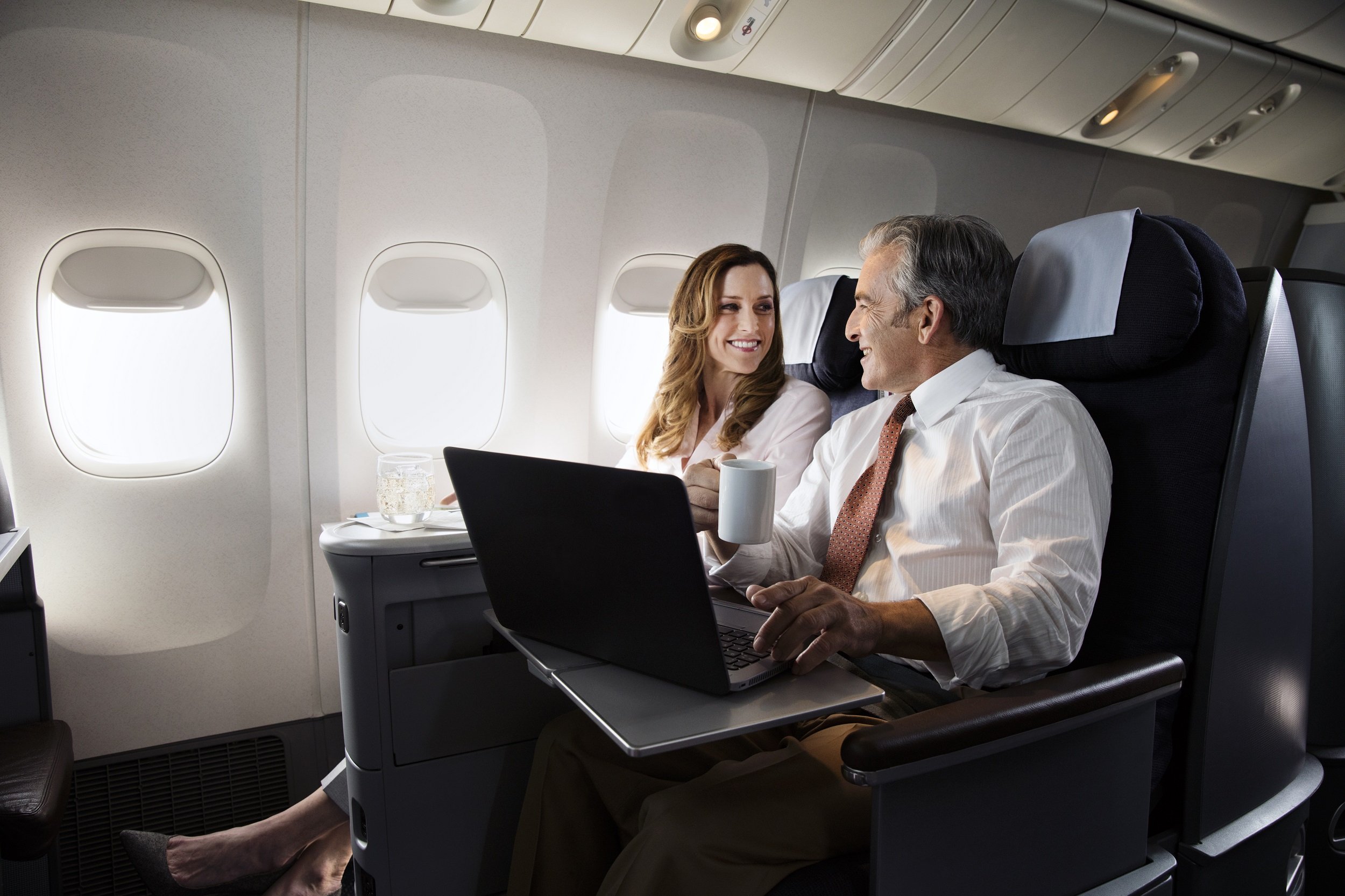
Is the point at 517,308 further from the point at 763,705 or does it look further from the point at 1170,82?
the point at 1170,82


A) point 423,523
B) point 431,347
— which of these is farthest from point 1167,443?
point 431,347

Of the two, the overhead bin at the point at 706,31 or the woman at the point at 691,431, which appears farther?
the overhead bin at the point at 706,31

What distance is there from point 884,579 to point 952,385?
1.34 feet

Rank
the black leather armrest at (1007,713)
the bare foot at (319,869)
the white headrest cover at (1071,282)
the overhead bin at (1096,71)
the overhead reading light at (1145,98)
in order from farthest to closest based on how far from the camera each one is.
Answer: the overhead reading light at (1145,98) → the overhead bin at (1096,71) → the bare foot at (319,869) → the white headrest cover at (1071,282) → the black leather armrest at (1007,713)

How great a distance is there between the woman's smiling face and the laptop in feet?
3.85

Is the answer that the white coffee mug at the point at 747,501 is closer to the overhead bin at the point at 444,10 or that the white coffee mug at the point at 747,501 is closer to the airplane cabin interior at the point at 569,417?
the airplane cabin interior at the point at 569,417

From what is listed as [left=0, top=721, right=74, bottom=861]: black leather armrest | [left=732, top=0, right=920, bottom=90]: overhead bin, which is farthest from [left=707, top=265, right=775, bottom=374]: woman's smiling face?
[left=0, top=721, right=74, bottom=861]: black leather armrest

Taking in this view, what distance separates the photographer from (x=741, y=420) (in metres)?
2.30

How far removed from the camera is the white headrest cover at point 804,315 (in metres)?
2.30

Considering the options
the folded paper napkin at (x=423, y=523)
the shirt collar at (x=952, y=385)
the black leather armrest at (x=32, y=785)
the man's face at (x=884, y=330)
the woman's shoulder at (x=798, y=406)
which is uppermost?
the man's face at (x=884, y=330)

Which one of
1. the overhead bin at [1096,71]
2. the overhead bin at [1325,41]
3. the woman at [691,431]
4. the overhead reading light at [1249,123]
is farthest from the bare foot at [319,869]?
the overhead reading light at [1249,123]

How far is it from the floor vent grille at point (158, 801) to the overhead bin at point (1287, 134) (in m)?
4.72

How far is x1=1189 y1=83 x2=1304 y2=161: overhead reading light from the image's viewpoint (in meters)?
3.81

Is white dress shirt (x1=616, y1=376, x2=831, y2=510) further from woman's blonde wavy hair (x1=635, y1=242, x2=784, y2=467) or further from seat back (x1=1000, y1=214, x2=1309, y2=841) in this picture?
seat back (x1=1000, y1=214, x2=1309, y2=841)
